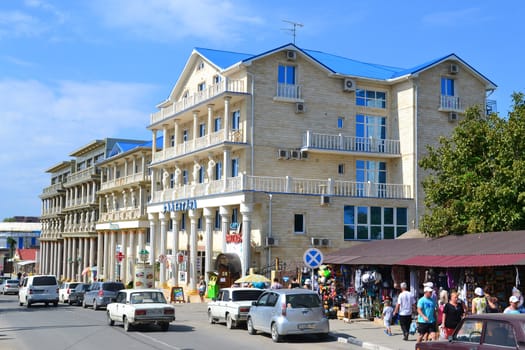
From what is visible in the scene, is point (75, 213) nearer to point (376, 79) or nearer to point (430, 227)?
point (376, 79)

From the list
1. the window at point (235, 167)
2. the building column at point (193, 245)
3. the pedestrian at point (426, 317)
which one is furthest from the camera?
the building column at point (193, 245)

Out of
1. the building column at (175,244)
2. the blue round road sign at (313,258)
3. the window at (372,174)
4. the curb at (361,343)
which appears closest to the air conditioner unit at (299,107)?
the window at (372,174)

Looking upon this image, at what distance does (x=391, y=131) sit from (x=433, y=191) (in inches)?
671

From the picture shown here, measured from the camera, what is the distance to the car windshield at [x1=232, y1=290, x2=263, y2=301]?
80.5 feet

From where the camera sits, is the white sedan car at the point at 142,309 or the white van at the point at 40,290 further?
the white van at the point at 40,290

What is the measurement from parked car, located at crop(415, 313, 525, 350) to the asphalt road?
292 inches

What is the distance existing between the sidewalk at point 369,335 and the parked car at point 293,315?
91 centimetres

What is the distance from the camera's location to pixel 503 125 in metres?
27.1

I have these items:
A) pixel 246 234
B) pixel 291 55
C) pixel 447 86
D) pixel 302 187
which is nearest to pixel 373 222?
pixel 302 187

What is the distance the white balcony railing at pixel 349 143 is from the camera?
4194cm

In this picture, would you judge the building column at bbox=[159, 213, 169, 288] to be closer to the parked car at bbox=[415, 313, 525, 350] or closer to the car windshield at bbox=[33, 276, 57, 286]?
the car windshield at bbox=[33, 276, 57, 286]

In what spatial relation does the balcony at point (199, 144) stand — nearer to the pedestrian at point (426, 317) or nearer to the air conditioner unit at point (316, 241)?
the air conditioner unit at point (316, 241)

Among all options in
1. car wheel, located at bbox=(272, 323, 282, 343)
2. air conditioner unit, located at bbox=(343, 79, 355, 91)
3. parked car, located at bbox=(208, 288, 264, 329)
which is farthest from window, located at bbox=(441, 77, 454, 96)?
car wheel, located at bbox=(272, 323, 282, 343)

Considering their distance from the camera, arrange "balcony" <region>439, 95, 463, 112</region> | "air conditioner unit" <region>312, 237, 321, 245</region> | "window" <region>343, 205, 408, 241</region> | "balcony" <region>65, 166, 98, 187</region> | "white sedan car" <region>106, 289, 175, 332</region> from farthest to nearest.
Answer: "balcony" <region>65, 166, 98, 187</region> → "balcony" <region>439, 95, 463, 112</region> → "window" <region>343, 205, 408, 241</region> → "air conditioner unit" <region>312, 237, 321, 245</region> → "white sedan car" <region>106, 289, 175, 332</region>
